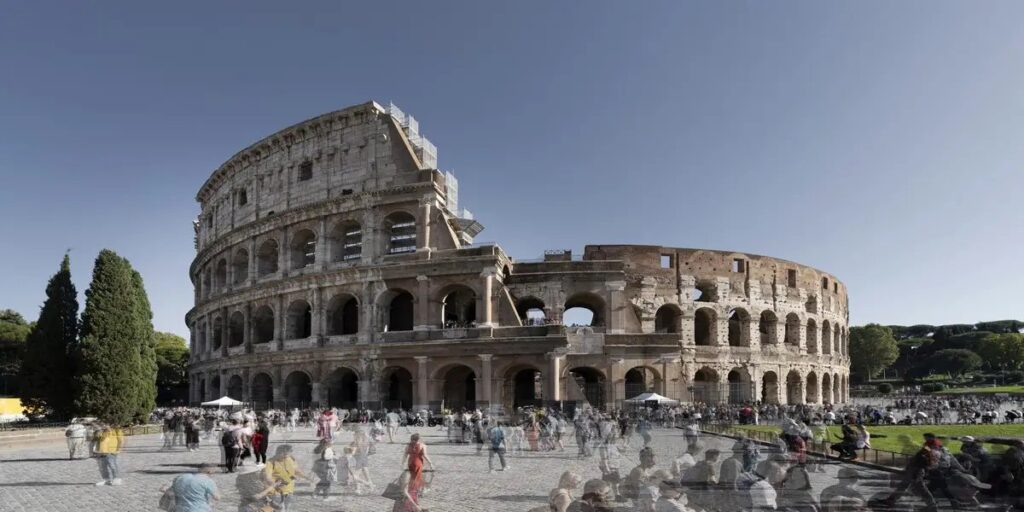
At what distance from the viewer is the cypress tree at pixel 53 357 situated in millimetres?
29531

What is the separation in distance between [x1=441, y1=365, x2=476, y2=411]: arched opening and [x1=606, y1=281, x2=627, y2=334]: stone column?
7.36 metres

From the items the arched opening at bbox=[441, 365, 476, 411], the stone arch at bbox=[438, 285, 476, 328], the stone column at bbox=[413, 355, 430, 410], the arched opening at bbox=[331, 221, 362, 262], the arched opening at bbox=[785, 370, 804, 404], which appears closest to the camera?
the stone column at bbox=[413, 355, 430, 410]

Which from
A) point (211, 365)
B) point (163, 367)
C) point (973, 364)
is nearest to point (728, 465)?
point (211, 365)

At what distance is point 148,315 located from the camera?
105 feet

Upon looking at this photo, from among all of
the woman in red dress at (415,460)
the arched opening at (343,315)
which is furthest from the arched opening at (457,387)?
the woman in red dress at (415,460)

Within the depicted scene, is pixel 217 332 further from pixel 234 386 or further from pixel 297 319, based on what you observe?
pixel 297 319

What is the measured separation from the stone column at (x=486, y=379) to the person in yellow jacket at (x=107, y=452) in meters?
20.4

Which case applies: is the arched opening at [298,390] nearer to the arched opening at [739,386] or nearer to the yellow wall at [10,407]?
the arched opening at [739,386]

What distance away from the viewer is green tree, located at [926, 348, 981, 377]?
294ft

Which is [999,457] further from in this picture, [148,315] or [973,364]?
[973,364]

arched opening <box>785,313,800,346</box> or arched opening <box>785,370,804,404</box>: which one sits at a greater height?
arched opening <box>785,313,800,346</box>

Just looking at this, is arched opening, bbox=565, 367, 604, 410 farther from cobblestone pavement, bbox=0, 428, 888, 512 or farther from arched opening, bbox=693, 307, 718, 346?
cobblestone pavement, bbox=0, 428, 888, 512

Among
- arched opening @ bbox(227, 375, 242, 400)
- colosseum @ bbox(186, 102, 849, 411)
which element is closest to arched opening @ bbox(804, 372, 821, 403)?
colosseum @ bbox(186, 102, 849, 411)

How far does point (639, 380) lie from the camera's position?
3750 cm
